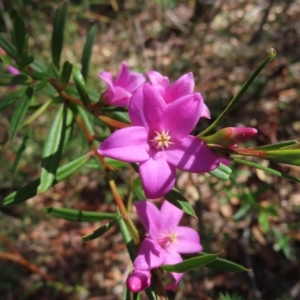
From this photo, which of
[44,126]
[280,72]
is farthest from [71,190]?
[280,72]

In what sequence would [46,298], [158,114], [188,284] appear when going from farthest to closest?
[46,298] → [188,284] → [158,114]

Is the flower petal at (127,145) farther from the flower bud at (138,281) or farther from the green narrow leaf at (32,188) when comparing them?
the green narrow leaf at (32,188)

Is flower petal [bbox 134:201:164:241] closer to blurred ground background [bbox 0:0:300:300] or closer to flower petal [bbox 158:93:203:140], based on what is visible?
flower petal [bbox 158:93:203:140]

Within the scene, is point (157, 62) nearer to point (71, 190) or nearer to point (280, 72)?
point (280, 72)

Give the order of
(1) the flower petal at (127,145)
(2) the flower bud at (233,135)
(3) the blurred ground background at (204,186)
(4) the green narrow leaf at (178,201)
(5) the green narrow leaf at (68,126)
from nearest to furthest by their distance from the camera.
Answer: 1. (2) the flower bud at (233,135)
2. (1) the flower petal at (127,145)
3. (4) the green narrow leaf at (178,201)
4. (5) the green narrow leaf at (68,126)
5. (3) the blurred ground background at (204,186)

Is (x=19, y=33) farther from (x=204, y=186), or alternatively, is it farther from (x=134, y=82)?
(x=204, y=186)

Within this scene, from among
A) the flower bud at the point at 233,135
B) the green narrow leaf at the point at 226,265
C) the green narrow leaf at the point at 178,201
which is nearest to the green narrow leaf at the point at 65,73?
the green narrow leaf at the point at 178,201

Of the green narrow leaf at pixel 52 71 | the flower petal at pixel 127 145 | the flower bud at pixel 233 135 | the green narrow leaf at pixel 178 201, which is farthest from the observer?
the green narrow leaf at pixel 52 71
